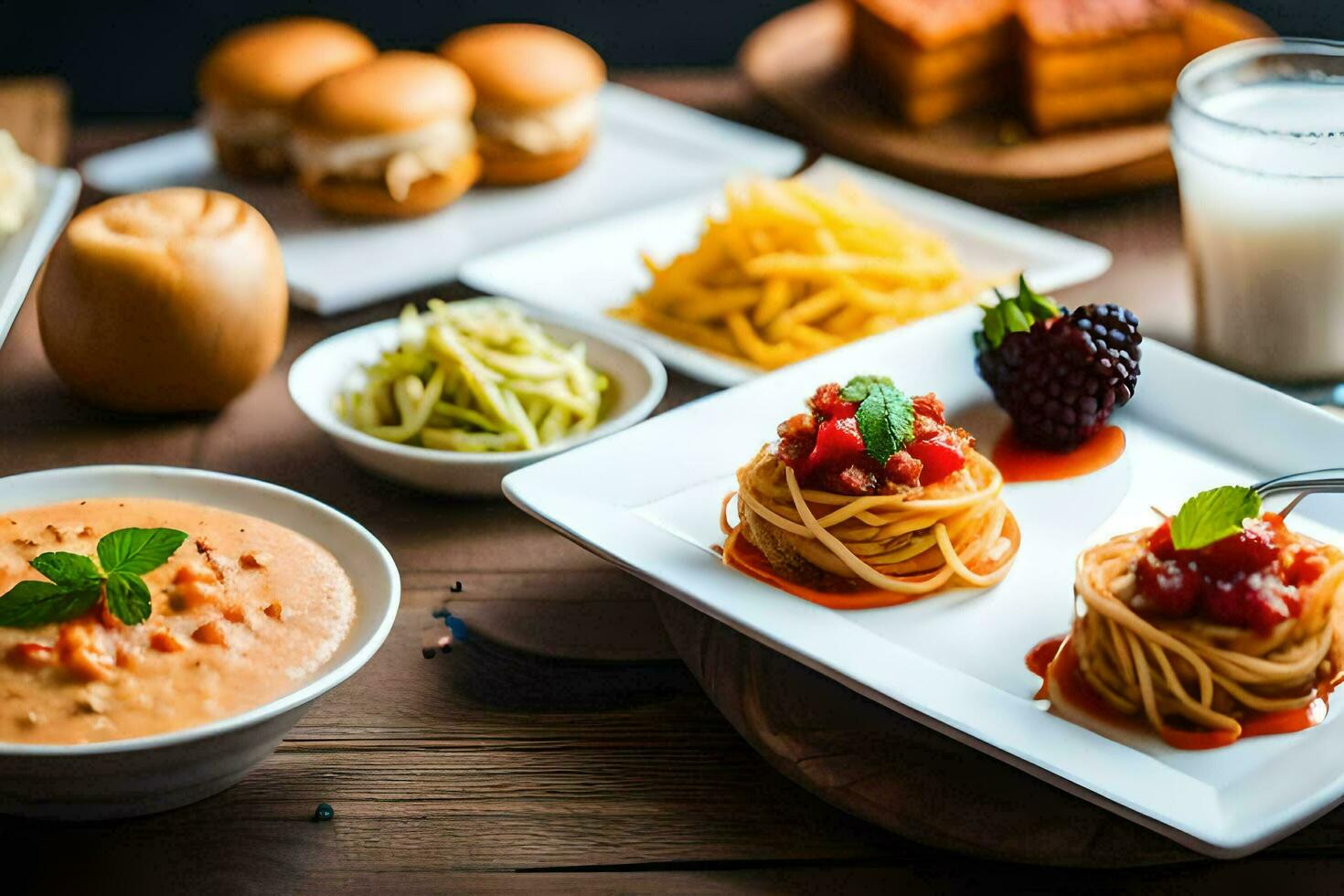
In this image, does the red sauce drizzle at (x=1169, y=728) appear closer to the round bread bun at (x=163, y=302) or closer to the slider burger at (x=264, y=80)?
the round bread bun at (x=163, y=302)

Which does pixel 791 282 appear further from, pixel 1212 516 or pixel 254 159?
pixel 254 159

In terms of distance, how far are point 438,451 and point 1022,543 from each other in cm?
95

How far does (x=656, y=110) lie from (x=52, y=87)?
5.94 ft

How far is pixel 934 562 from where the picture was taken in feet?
7.26

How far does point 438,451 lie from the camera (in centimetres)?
257

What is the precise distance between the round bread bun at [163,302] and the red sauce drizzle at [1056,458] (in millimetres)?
1340

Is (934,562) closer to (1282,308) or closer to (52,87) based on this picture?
(1282,308)

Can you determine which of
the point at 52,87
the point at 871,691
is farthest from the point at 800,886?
the point at 52,87

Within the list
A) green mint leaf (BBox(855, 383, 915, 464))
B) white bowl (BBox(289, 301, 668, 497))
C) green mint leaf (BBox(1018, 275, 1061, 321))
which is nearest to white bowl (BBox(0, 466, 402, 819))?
white bowl (BBox(289, 301, 668, 497))

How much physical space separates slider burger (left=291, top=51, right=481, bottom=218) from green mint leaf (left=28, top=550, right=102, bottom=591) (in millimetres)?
1806

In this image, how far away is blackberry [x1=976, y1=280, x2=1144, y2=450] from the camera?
2510 millimetres

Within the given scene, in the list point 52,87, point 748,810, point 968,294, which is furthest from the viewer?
point 52,87

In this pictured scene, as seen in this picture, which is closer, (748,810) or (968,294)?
(748,810)

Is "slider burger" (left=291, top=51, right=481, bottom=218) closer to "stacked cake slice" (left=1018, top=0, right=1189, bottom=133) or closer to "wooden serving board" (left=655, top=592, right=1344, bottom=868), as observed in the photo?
"stacked cake slice" (left=1018, top=0, right=1189, bottom=133)
